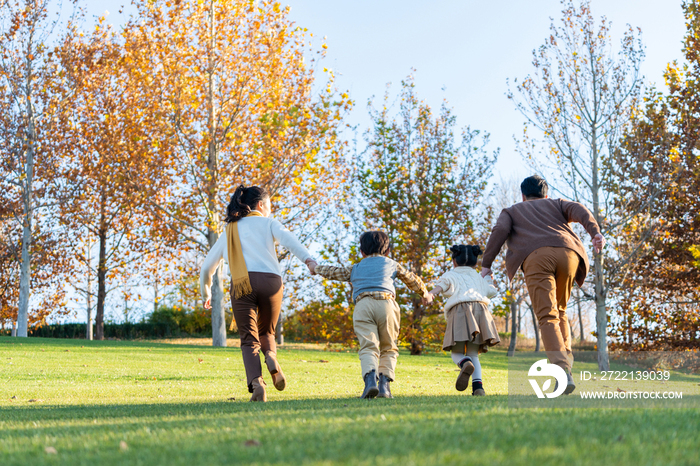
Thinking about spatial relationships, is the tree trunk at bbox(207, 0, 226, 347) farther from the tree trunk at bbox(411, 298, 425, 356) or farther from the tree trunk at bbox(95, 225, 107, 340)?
the tree trunk at bbox(95, 225, 107, 340)

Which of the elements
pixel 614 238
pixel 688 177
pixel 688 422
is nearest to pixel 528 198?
pixel 688 422

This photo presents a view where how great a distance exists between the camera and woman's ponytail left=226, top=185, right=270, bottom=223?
5.93m

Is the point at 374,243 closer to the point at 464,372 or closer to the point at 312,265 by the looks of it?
the point at 312,265

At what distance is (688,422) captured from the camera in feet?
9.79

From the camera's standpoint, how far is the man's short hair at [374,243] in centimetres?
611

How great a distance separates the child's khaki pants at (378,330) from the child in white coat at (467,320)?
0.69m

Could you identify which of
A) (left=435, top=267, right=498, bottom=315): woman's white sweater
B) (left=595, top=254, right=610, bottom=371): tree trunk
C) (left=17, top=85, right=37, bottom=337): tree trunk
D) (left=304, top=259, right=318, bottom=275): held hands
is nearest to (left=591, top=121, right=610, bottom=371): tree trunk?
(left=595, top=254, right=610, bottom=371): tree trunk

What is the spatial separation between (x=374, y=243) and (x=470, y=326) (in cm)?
145

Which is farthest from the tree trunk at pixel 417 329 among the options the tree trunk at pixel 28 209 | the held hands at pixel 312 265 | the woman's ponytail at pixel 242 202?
the tree trunk at pixel 28 209

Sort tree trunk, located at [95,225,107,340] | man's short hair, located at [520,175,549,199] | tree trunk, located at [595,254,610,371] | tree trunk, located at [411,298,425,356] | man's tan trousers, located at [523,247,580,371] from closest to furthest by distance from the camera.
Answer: man's tan trousers, located at [523,247,580,371] < man's short hair, located at [520,175,549,199] < tree trunk, located at [595,254,610,371] < tree trunk, located at [411,298,425,356] < tree trunk, located at [95,225,107,340]

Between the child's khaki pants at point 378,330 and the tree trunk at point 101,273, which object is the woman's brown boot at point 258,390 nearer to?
the child's khaki pants at point 378,330

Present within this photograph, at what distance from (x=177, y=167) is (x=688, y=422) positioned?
18251 mm

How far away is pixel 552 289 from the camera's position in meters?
5.48

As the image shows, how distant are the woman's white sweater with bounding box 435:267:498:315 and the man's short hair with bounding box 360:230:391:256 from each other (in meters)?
0.89
